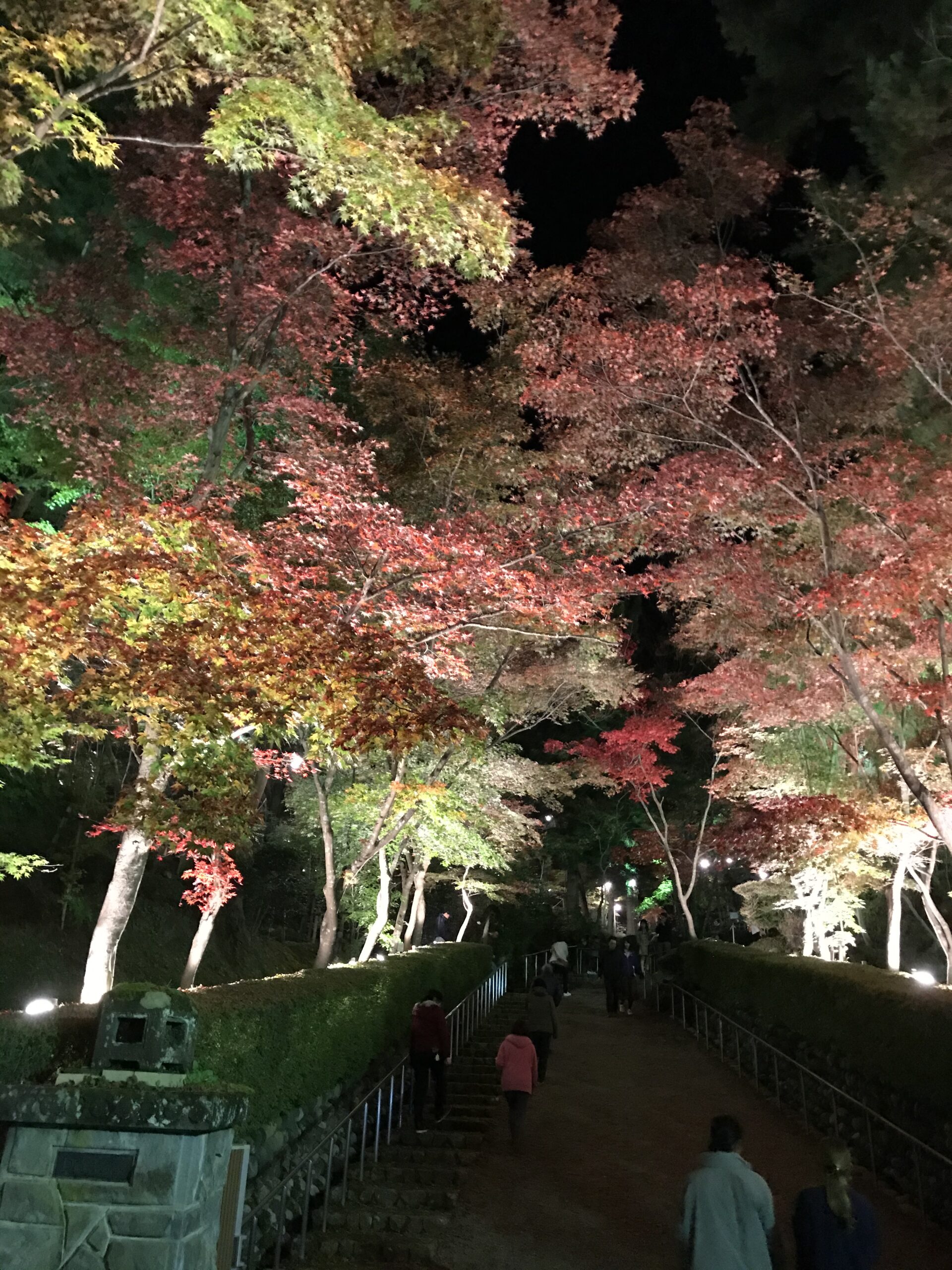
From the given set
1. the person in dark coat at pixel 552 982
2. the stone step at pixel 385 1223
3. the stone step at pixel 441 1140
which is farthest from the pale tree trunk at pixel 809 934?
the stone step at pixel 385 1223

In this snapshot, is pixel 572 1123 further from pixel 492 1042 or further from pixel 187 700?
pixel 187 700

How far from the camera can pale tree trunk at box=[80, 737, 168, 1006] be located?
759 cm

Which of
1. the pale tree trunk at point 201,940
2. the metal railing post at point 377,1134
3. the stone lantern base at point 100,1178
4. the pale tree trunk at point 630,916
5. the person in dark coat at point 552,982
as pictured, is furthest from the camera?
the pale tree trunk at point 630,916

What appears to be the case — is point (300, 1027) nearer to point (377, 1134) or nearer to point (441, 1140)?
point (377, 1134)

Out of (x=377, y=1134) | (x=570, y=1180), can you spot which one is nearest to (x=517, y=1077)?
(x=570, y=1180)

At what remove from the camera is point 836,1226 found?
395cm

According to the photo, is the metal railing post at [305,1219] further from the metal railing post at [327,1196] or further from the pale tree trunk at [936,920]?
the pale tree trunk at [936,920]

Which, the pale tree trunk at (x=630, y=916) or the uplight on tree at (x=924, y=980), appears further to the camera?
the pale tree trunk at (x=630, y=916)

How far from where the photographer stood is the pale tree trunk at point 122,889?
7.59m

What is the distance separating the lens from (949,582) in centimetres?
974

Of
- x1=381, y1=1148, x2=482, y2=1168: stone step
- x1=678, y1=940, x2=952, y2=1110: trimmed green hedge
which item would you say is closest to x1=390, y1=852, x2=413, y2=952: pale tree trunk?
x1=678, y1=940, x2=952, y2=1110: trimmed green hedge

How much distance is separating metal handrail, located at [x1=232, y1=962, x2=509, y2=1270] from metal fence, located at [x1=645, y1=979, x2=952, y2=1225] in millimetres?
4599

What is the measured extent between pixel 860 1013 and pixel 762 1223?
6059 mm

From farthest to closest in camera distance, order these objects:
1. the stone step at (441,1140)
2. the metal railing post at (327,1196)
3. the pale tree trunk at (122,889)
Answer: the stone step at (441,1140)
the pale tree trunk at (122,889)
the metal railing post at (327,1196)
